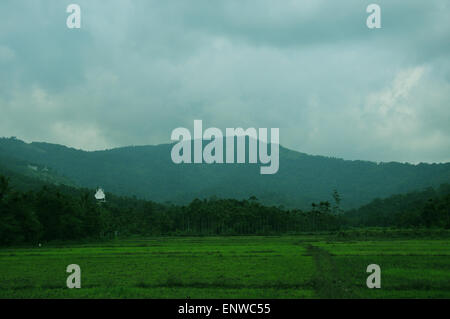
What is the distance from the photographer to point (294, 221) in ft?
383

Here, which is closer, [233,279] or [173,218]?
[233,279]

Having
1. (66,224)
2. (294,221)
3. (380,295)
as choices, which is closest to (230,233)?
(294,221)

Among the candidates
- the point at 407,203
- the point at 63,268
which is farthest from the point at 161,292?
the point at 407,203

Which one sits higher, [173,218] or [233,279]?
[233,279]

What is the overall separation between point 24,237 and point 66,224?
27.9 feet

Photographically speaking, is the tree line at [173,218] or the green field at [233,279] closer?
the green field at [233,279]

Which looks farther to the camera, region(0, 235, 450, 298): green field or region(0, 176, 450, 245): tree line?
region(0, 176, 450, 245): tree line

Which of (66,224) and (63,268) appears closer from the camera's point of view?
(63,268)
